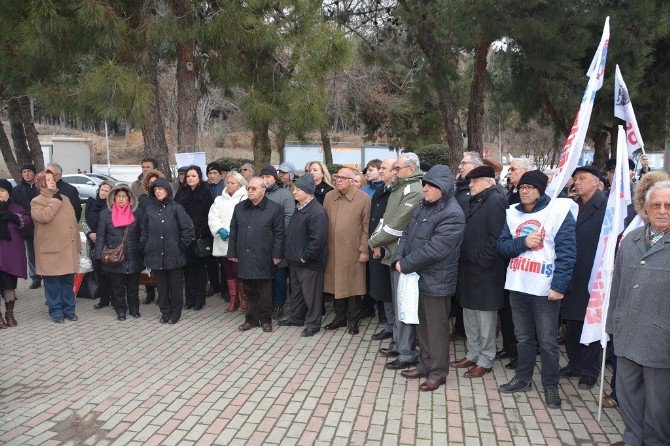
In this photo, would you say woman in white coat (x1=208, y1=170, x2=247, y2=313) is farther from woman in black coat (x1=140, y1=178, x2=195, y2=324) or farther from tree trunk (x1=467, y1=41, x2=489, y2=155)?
tree trunk (x1=467, y1=41, x2=489, y2=155)

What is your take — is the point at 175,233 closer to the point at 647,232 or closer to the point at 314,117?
the point at 314,117

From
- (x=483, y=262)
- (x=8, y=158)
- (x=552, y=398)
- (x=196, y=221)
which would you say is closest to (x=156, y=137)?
(x=196, y=221)

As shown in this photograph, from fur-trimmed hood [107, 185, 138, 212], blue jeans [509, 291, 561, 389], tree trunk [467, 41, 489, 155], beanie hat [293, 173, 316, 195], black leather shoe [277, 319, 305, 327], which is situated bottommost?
black leather shoe [277, 319, 305, 327]

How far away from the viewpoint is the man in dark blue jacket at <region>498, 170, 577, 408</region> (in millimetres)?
4508

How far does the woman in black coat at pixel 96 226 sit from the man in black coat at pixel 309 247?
103 inches

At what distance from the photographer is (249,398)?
482cm

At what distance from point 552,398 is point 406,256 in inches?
61.0

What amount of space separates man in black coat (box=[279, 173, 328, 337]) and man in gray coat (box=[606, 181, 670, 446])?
332cm

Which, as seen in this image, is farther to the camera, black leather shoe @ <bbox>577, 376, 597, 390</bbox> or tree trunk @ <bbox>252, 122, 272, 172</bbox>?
tree trunk @ <bbox>252, 122, 272, 172</bbox>

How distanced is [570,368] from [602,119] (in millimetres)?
9642

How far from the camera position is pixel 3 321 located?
23.2ft

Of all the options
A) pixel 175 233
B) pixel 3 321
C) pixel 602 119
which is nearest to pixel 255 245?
pixel 175 233

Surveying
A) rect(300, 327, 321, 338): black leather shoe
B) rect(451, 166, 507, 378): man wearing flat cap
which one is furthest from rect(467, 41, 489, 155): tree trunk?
rect(451, 166, 507, 378): man wearing flat cap

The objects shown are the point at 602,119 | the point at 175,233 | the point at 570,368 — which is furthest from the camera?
the point at 602,119
